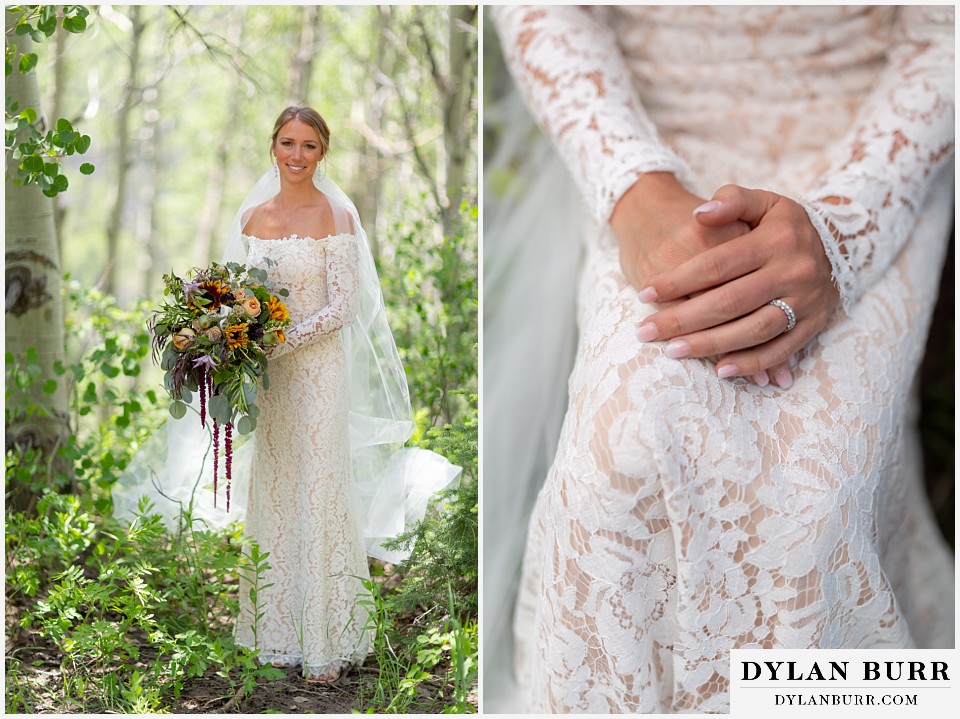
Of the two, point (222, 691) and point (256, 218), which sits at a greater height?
point (256, 218)

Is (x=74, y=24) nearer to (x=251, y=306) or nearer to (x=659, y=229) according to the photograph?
(x=251, y=306)

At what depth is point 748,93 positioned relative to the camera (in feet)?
5.78

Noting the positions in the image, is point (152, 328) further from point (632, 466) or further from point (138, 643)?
point (632, 466)

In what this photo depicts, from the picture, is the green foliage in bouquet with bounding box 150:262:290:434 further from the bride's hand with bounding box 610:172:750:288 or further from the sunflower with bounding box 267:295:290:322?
the bride's hand with bounding box 610:172:750:288

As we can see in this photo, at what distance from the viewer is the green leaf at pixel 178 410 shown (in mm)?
1732

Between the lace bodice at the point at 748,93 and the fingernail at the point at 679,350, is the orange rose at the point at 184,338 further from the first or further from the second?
the fingernail at the point at 679,350

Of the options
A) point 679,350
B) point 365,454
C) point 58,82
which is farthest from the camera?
point 58,82

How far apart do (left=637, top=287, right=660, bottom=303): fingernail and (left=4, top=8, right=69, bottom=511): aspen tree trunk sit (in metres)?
1.50

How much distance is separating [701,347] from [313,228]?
3.00 ft

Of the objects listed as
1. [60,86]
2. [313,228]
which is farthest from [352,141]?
[313,228]

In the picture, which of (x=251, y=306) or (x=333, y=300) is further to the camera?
(x=333, y=300)

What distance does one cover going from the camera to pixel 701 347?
50.2 inches

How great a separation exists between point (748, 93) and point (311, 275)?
1050 millimetres

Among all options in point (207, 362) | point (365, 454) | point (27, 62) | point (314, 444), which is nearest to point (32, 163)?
point (27, 62)
